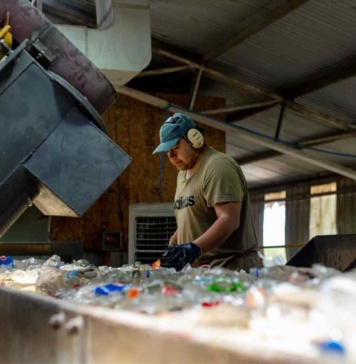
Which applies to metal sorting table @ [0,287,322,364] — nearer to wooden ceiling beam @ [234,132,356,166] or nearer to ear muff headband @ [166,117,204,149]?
ear muff headband @ [166,117,204,149]

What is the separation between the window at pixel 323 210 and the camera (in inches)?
334

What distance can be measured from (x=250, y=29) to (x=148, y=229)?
188 centimetres

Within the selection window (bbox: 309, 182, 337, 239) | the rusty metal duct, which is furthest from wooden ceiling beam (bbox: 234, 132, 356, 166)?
the rusty metal duct

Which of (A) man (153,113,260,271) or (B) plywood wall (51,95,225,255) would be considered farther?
(B) plywood wall (51,95,225,255)

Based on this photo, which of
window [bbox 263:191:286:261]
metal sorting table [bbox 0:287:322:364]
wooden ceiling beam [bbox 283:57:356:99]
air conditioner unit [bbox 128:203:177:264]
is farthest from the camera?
window [bbox 263:191:286:261]

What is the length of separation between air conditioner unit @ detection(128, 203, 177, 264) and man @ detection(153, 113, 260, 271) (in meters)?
2.30

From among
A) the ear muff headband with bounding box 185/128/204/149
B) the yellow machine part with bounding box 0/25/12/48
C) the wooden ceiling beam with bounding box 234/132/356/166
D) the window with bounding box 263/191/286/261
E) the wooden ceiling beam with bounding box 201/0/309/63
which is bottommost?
the window with bounding box 263/191/286/261

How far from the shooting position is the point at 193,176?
2643 millimetres

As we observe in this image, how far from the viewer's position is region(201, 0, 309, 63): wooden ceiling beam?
13.5ft

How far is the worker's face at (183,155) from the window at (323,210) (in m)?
6.11

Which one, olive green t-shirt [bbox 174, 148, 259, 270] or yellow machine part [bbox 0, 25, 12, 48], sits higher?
yellow machine part [bbox 0, 25, 12, 48]

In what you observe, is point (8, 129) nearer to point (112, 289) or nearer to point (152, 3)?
Result: point (112, 289)

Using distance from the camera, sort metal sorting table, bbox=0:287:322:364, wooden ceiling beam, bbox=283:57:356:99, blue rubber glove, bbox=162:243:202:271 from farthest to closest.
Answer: wooden ceiling beam, bbox=283:57:356:99, blue rubber glove, bbox=162:243:202:271, metal sorting table, bbox=0:287:322:364

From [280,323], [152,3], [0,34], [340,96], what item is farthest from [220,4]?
[280,323]
